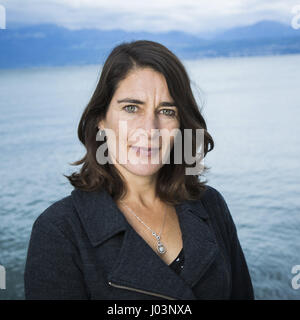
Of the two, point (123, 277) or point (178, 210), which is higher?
point (178, 210)

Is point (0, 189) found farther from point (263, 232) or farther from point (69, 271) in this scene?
point (69, 271)

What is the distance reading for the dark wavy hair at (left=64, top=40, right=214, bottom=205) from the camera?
1.83 m

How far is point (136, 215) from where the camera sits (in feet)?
6.49

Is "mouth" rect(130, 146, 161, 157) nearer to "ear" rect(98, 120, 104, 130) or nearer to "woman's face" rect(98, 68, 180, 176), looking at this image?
"woman's face" rect(98, 68, 180, 176)

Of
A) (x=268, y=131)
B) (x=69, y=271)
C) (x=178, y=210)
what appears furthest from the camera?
(x=268, y=131)

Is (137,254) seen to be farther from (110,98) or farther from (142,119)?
(110,98)

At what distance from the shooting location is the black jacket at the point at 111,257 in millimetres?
1593

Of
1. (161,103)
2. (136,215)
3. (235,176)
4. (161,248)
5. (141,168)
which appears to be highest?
(161,103)

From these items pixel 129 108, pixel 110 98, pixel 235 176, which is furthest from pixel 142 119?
pixel 235 176

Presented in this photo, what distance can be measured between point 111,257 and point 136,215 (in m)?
0.29

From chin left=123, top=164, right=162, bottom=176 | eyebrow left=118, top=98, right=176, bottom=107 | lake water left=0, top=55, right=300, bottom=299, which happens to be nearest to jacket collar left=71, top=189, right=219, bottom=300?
chin left=123, top=164, right=162, bottom=176

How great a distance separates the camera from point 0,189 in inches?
341

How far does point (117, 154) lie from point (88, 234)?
1.23ft
